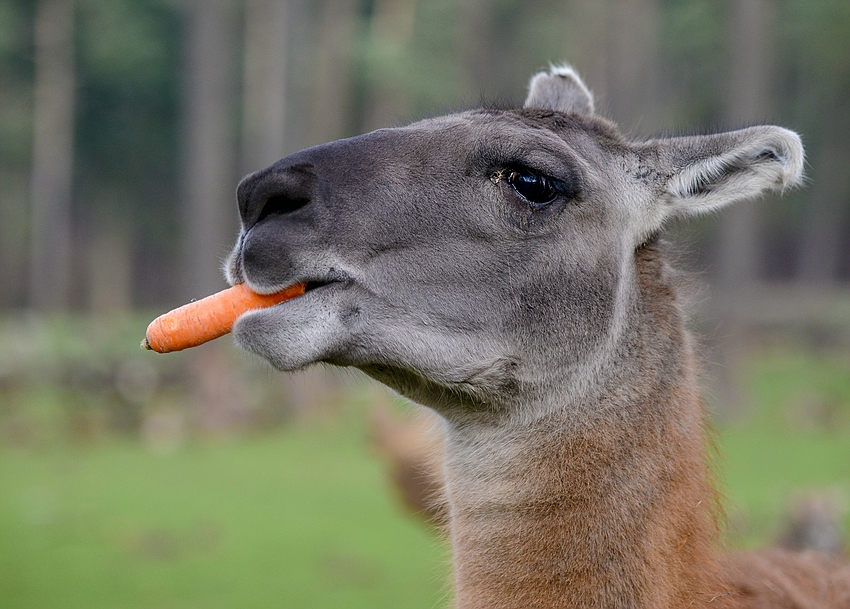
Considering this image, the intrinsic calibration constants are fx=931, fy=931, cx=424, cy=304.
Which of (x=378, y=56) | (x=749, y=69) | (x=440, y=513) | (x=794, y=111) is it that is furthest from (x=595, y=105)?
A: (x=794, y=111)

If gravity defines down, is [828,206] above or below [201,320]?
below

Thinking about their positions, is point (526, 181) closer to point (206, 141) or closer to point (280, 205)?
point (280, 205)

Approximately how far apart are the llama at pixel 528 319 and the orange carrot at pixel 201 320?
0.09 meters

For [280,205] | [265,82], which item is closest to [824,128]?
[265,82]

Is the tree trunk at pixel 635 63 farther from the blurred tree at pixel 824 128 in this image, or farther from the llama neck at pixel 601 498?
the llama neck at pixel 601 498

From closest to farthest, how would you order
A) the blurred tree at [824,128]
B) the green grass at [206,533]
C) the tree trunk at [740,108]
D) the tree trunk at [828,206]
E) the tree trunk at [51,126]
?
the green grass at [206,533]
the tree trunk at [740,108]
the blurred tree at [824,128]
the tree trunk at [51,126]
the tree trunk at [828,206]

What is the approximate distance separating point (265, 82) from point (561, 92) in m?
31.2

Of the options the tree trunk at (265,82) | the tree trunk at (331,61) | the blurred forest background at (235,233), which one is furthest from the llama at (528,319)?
the tree trunk at (331,61)

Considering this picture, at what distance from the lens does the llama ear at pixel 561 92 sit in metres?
4.27

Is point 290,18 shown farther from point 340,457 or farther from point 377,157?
point 377,157

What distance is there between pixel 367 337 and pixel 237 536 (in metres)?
6.54

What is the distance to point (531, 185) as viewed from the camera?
10.3ft

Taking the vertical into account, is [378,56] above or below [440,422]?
below

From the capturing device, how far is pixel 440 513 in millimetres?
3730
